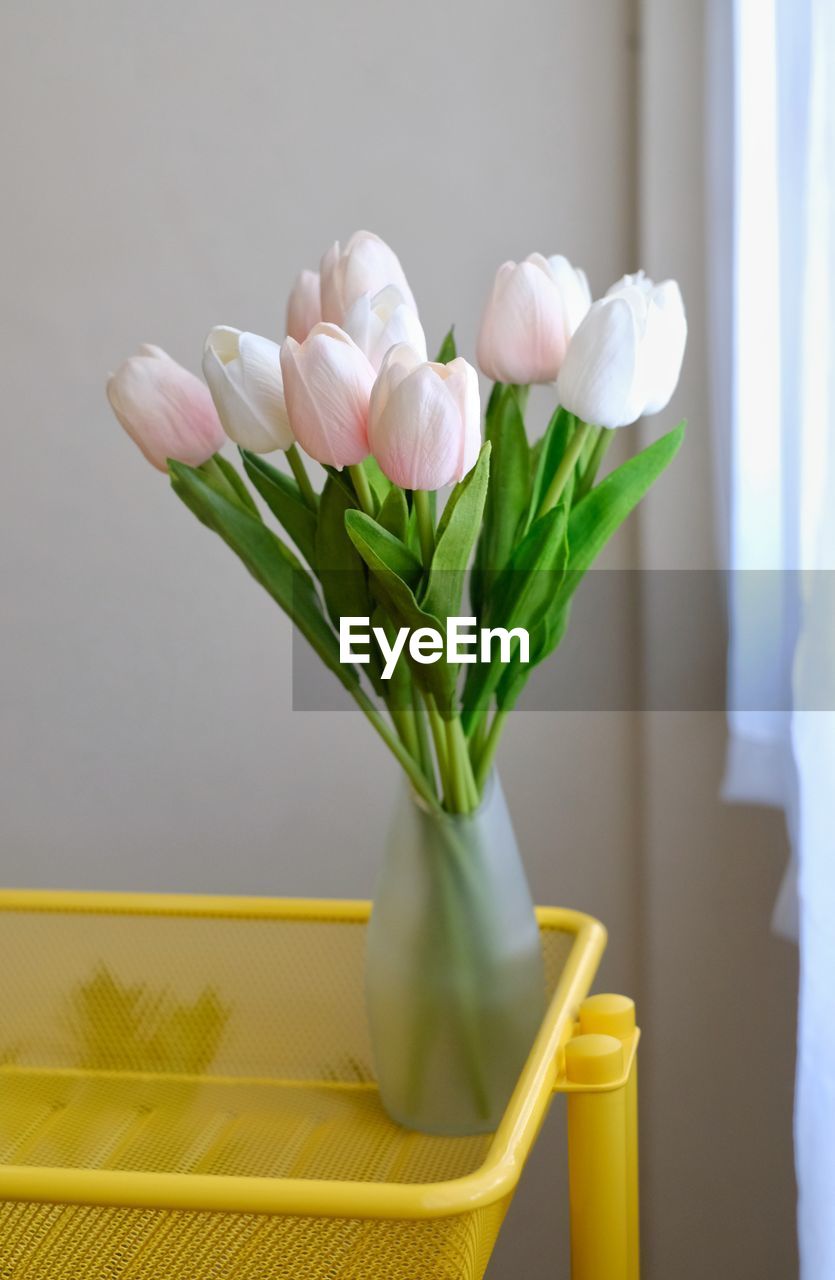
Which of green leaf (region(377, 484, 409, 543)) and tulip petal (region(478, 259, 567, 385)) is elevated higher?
tulip petal (region(478, 259, 567, 385))

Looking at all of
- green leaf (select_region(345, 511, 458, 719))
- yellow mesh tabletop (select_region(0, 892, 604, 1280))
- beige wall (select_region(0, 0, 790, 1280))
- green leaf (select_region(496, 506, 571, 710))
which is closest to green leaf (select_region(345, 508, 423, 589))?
green leaf (select_region(345, 511, 458, 719))

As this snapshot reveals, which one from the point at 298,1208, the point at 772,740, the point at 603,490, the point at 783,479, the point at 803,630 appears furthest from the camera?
the point at 772,740

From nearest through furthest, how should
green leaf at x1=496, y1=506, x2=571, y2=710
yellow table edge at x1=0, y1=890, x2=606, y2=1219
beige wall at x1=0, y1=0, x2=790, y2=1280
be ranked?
yellow table edge at x1=0, y1=890, x2=606, y2=1219
green leaf at x1=496, y1=506, x2=571, y2=710
beige wall at x1=0, y1=0, x2=790, y2=1280

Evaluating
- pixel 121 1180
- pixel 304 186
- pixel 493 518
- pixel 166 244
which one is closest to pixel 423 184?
pixel 304 186

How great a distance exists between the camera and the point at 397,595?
2.09 ft

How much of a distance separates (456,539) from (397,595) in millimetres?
38

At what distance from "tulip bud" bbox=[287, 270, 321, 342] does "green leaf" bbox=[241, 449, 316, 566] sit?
76 mm

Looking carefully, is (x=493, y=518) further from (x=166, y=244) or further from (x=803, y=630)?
(x=166, y=244)

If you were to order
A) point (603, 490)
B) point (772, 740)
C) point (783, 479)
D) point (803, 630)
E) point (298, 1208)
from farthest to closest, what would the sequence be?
point (772, 740), point (783, 479), point (803, 630), point (603, 490), point (298, 1208)

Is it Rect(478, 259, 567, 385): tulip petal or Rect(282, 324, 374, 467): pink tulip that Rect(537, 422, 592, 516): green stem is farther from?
Rect(282, 324, 374, 467): pink tulip

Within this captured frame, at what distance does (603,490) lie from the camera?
74 cm

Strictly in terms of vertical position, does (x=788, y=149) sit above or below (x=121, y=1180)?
above

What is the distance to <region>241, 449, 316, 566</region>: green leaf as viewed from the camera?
732 mm

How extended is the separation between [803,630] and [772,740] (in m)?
0.26
